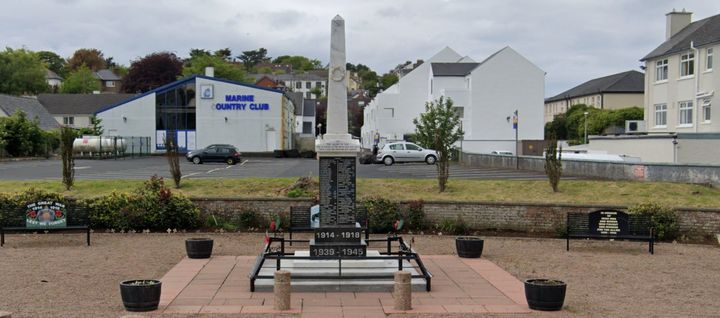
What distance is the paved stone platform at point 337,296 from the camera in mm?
9781

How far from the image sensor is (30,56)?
101438mm

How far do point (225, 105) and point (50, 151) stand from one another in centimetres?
1369

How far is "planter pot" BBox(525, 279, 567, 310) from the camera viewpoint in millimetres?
9711

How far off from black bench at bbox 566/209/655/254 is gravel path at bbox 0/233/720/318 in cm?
35

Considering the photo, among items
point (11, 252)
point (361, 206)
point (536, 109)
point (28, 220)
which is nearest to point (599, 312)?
point (361, 206)

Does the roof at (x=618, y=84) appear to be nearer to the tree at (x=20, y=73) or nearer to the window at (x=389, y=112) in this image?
the window at (x=389, y=112)

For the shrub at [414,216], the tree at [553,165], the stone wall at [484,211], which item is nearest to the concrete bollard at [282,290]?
the shrub at [414,216]

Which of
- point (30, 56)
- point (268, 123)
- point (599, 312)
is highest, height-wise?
point (30, 56)

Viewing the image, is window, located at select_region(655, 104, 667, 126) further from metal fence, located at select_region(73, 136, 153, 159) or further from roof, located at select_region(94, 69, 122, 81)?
roof, located at select_region(94, 69, 122, 81)

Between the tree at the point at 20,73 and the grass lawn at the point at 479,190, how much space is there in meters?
82.7

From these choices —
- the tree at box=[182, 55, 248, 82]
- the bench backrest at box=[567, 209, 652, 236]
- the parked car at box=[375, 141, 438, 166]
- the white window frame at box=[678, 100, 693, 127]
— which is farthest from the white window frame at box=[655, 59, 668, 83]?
the tree at box=[182, 55, 248, 82]

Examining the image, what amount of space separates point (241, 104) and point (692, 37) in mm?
33590

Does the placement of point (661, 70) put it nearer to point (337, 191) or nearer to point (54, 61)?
point (337, 191)

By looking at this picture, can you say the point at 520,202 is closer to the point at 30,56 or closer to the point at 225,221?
the point at 225,221
